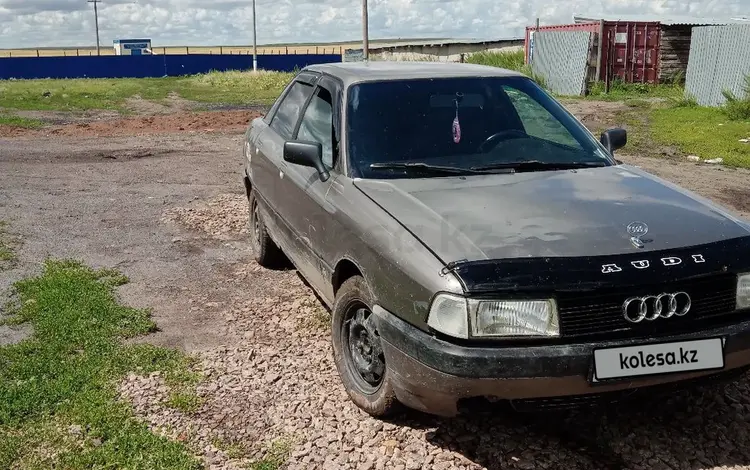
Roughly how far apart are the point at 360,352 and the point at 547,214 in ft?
3.80

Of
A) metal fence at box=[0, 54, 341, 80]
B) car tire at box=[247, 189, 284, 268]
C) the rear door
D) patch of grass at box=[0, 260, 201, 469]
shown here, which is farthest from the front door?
metal fence at box=[0, 54, 341, 80]

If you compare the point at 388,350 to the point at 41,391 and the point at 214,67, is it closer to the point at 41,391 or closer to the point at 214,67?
the point at 41,391

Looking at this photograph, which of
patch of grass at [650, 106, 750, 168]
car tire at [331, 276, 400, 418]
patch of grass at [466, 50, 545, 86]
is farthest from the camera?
patch of grass at [466, 50, 545, 86]

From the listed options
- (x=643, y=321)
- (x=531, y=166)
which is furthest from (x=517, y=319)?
(x=531, y=166)

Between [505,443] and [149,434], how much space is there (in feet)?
5.37

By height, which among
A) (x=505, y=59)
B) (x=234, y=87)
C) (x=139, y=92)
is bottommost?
(x=234, y=87)

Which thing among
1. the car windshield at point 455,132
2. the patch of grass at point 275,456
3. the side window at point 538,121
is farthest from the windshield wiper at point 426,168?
the patch of grass at point 275,456

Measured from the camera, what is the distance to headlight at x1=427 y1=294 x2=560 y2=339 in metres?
2.78

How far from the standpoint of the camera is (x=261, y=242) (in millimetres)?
5949

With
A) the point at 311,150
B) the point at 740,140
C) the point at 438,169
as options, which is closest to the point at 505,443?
the point at 438,169

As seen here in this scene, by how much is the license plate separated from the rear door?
249 centimetres

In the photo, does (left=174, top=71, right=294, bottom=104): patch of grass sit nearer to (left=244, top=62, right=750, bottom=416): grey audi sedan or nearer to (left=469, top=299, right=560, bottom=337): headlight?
(left=244, top=62, right=750, bottom=416): grey audi sedan

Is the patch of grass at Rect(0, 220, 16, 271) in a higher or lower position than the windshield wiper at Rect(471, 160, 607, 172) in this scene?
lower

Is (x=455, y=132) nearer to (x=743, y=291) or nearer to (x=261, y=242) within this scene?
(x=743, y=291)
